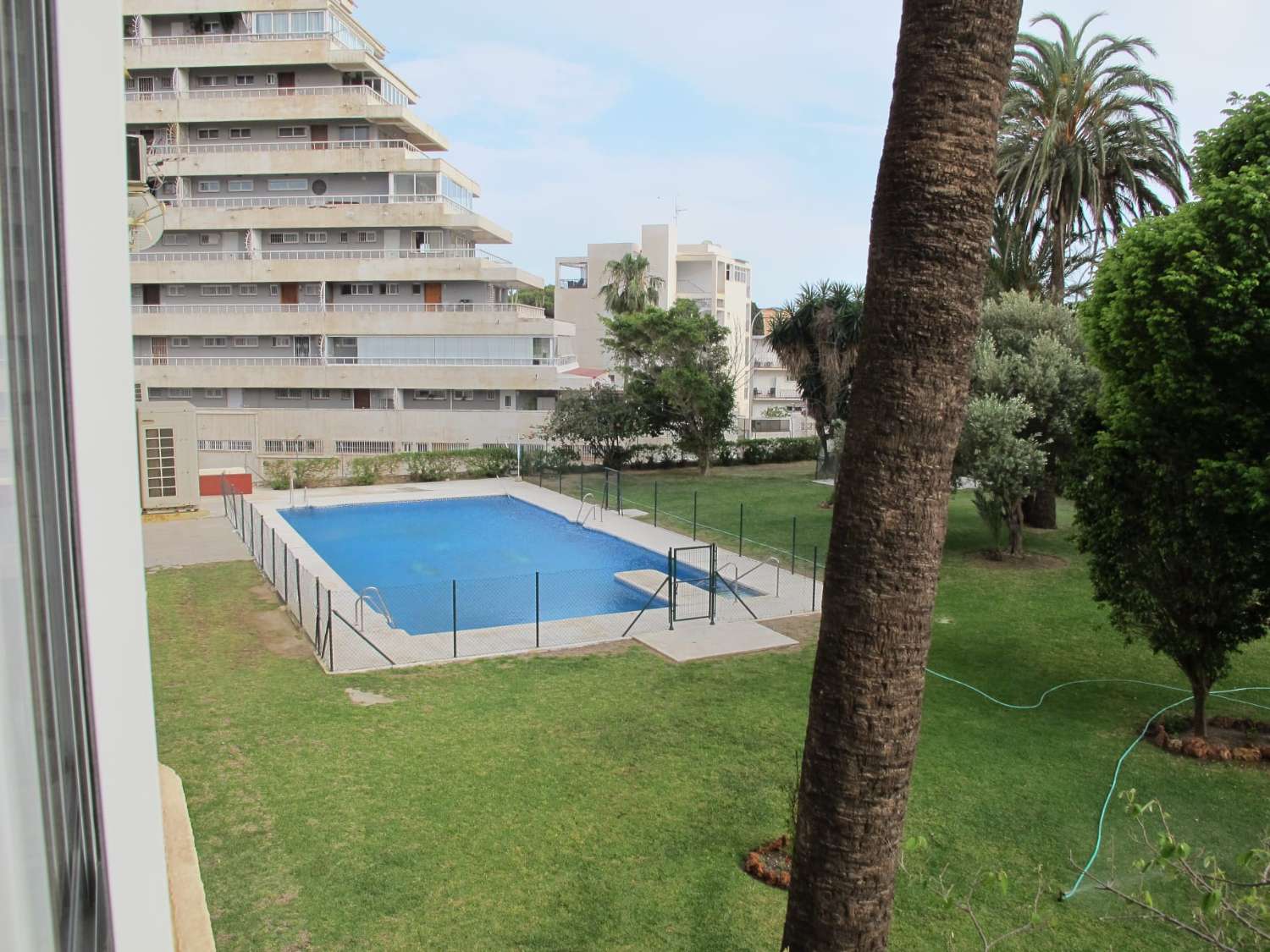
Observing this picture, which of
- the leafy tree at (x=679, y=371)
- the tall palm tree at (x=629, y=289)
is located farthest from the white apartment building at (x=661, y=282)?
the leafy tree at (x=679, y=371)

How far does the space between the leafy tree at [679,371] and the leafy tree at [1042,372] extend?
47.2ft

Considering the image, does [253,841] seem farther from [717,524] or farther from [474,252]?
[474,252]

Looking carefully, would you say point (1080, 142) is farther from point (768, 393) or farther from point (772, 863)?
point (768, 393)

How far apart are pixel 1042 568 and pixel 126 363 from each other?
19.4 meters

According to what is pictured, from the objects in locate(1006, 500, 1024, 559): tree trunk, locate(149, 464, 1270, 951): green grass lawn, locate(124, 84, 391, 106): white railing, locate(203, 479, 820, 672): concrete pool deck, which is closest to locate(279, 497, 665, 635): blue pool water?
locate(203, 479, 820, 672): concrete pool deck

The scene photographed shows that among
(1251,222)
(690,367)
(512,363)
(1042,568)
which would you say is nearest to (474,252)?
(512,363)

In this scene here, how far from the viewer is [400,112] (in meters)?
44.0

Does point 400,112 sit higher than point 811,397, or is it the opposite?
point 400,112

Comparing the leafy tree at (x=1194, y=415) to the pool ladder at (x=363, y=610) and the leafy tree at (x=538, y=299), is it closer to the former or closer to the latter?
the pool ladder at (x=363, y=610)

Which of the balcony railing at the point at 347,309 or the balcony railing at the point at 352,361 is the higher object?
the balcony railing at the point at 347,309

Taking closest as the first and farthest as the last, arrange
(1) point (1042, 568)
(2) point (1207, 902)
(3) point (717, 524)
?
(2) point (1207, 902) → (1) point (1042, 568) → (3) point (717, 524)

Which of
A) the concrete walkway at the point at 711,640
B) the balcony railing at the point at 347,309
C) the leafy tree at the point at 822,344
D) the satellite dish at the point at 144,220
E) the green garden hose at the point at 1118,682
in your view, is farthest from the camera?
the balcony railing at the point at 347,309

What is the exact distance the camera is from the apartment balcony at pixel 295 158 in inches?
1714

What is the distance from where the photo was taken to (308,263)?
44125 millimetres
